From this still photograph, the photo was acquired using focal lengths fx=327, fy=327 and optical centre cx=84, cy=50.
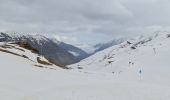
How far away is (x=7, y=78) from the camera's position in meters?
41.4

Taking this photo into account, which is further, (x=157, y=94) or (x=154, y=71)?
(x=154, y=71)

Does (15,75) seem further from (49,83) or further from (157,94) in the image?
(157,94)

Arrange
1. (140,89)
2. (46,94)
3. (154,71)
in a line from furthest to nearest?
(154,71) → (140,89) → (46,94)

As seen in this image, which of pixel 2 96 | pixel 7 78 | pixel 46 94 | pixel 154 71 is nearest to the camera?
pixel 2 96

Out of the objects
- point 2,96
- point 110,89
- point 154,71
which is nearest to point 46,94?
point 2,96

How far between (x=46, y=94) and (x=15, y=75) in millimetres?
12833

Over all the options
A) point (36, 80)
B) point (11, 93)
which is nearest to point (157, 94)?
point (11, 93)

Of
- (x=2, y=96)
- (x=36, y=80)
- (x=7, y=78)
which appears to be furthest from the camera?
(x=36, y=80)

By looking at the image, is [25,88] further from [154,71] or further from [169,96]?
[154,71]

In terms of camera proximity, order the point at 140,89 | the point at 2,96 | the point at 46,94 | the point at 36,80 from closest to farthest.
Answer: the point at 2,96 → the point at 46,94 → the point at 140,89 → the point at 36,80

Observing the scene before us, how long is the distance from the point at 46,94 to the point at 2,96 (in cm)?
445

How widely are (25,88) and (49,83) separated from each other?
633 centimetres

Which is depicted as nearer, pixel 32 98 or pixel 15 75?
pixel 32 98

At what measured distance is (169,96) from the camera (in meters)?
32.1
